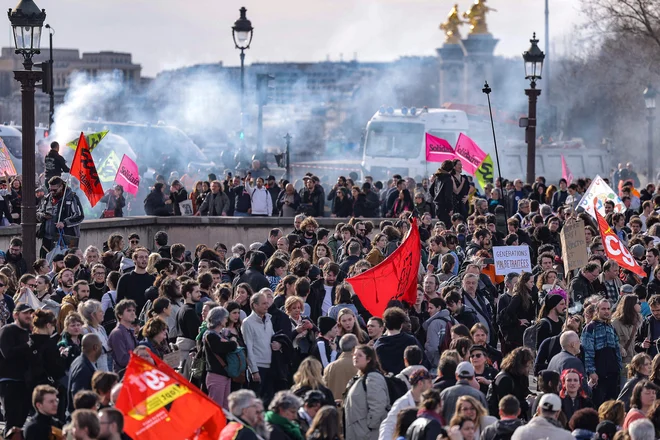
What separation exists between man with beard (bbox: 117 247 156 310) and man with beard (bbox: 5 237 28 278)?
3.54 m

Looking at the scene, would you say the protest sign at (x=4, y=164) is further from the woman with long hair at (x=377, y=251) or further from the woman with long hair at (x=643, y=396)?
the woman with long hair at (x=643, y=396)

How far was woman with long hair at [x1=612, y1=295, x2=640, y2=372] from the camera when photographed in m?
14.8

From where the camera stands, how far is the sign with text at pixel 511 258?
18.2 meters

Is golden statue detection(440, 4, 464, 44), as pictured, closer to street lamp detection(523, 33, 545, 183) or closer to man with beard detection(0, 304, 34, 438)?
street lamp detection(523, 33, 545, 183)

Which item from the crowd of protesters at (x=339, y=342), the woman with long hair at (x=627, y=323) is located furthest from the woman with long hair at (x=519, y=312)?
the woman with long hair at (x=627, y=323)

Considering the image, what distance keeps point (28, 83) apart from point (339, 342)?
282 inches

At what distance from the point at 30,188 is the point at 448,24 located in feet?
243

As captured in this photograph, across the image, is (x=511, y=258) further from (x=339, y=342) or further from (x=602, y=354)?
(x=339, y=342)

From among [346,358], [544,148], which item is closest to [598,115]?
[544,148]

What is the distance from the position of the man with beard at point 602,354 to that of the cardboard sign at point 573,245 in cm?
292

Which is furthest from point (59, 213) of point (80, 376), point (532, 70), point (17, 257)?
point (532, 70)

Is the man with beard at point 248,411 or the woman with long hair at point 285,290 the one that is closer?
the man with beard at point 248,411

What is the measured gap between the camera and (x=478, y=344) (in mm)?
13016

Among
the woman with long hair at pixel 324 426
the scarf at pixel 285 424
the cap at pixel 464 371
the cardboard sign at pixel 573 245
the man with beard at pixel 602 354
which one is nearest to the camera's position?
the woman with long hair at pixel 324 426
